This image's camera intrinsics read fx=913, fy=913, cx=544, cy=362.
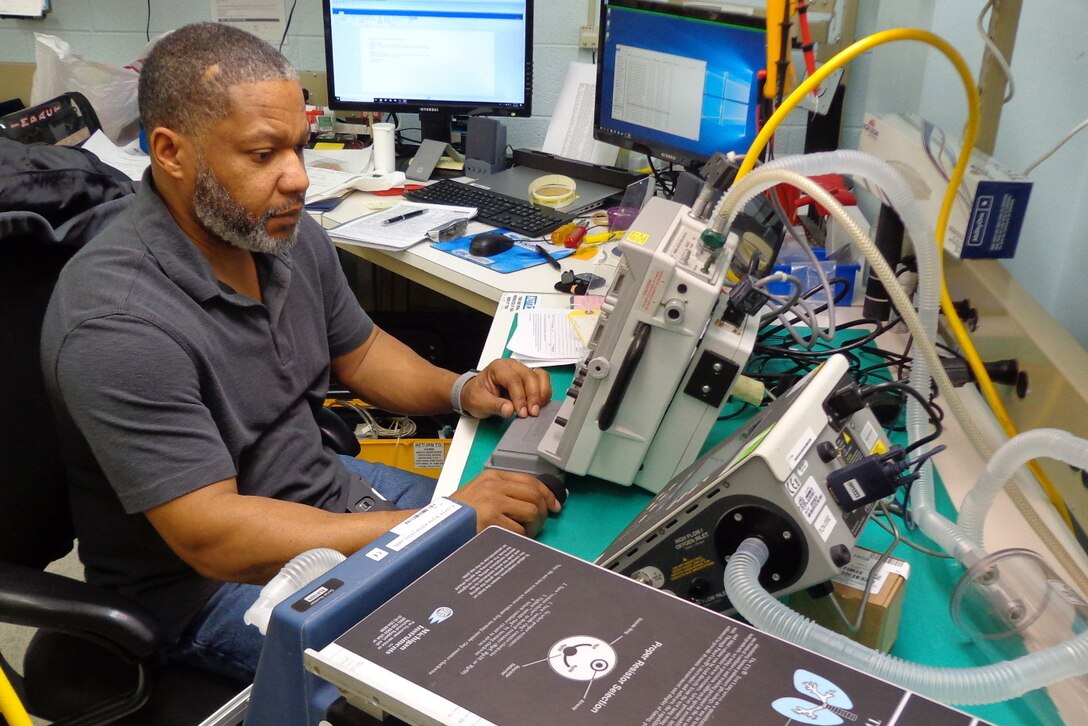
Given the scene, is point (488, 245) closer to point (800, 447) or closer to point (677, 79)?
point (677, 79)

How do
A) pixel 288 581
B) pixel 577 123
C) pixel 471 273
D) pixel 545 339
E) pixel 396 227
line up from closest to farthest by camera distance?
pixel 288 581, pixel 545 339, pixel 471 273, pixel 396 227, pixel 577 123

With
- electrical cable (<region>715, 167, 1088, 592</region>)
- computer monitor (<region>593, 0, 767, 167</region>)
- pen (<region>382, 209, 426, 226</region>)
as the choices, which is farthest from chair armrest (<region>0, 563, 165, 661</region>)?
computer monitor (<region>593, 0, 767, 167</region>)

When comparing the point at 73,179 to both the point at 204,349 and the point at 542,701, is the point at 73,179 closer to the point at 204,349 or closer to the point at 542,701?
the point at 204,349

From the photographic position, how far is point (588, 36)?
103 inches

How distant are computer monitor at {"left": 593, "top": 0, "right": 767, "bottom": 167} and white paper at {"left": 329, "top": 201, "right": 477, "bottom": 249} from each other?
0.44 meters

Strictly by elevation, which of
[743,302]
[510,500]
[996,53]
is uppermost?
[996,53]

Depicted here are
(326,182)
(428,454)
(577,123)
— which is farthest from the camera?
(577,123)

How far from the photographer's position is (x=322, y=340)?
152 cm

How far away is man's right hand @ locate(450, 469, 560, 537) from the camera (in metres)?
1.10

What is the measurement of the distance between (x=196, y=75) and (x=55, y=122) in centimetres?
132

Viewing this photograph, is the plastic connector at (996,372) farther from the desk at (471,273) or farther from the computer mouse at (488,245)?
the computer mouse at (488,245)

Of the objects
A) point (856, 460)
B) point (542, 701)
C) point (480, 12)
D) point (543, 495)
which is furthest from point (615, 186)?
point (542, 701)

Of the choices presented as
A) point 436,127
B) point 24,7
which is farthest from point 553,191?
point 24,7

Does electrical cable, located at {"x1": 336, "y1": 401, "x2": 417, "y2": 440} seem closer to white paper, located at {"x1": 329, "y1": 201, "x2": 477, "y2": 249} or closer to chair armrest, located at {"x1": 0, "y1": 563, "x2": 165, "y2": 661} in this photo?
white paper, located at {"x1": 329, "y1": 201, "x2": 477, "y2": 249}
